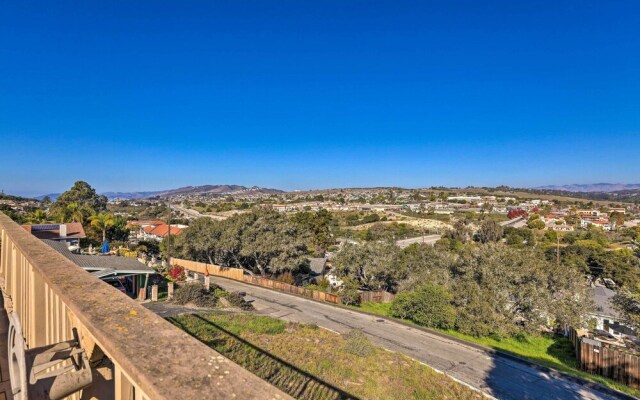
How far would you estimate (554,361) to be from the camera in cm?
1484

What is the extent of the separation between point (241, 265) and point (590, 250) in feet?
117

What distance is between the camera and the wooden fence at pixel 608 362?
12516mm

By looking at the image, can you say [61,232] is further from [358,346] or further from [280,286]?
A: [358,346]

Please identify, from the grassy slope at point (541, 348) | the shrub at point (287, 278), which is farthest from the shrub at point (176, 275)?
the grassy slope at point (541, 348)

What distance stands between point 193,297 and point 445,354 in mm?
10703

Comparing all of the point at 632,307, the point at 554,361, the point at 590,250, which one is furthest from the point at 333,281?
the point at 590,250

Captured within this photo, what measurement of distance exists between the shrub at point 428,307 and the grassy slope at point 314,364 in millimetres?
5875

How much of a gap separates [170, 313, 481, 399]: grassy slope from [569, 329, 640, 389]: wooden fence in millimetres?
7113

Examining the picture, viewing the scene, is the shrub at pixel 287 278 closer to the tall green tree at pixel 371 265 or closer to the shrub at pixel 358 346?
the tall green tree at pixel 371 265

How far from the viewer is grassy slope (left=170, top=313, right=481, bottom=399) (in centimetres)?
828

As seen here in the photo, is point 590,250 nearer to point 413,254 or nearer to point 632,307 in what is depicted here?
point 413,254

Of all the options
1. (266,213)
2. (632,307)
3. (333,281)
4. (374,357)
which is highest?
(266,213)

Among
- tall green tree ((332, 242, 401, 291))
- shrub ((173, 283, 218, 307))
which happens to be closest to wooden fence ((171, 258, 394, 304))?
tall green tree ((332, 242, 401, 291))

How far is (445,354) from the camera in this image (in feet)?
43.3
